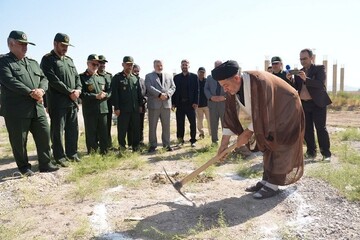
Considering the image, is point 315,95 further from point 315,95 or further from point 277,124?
point 277,124

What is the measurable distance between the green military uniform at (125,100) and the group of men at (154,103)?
0.06ft

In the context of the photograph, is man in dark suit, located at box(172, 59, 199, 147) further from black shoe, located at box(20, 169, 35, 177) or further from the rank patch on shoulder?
black shoe, located at box(20, 169, 35, 177)

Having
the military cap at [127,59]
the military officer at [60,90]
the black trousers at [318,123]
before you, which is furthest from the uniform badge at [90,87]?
the black trousers at [318,123]

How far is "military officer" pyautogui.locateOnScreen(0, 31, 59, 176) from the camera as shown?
4660mm

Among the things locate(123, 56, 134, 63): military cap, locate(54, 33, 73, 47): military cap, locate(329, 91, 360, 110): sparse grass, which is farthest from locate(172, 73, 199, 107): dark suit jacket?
locate(329, 91, 360, 110): sparse grass

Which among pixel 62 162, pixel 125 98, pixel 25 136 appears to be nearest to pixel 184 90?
pixel 125 98

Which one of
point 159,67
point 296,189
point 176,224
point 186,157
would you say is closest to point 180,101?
point 159,67

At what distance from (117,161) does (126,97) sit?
1391 millimetres

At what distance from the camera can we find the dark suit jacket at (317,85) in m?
5.30

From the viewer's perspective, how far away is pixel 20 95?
4770mm

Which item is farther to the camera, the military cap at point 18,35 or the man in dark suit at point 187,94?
the man in dark suit at point 187,94

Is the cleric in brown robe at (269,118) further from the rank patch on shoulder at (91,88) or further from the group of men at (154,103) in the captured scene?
the rank patch on shoulder at (91,88)

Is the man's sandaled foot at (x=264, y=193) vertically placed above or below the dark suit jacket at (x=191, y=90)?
below

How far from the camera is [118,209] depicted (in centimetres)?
370
